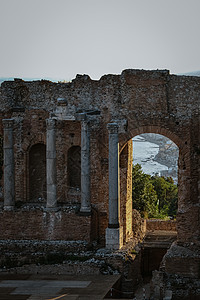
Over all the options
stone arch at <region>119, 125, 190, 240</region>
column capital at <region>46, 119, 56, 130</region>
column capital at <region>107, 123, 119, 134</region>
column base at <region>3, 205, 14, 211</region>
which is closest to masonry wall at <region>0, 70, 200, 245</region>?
stone arch at <region>119, 125, 190, 240</region>

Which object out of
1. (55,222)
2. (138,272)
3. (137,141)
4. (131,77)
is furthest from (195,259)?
(137,141)

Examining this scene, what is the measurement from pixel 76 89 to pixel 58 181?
3.81 meters

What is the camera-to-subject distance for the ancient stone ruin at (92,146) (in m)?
22.9

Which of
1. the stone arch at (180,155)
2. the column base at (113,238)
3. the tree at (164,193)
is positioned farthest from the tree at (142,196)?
the column base at (113,238)

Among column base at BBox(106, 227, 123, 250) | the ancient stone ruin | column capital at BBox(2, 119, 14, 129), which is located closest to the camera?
column base at BBox(106, 227, 123, 250)

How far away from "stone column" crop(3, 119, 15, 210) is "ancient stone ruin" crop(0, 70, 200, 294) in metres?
0.04

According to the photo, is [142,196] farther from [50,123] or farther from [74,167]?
[50,123]

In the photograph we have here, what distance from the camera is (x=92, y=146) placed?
23.7 m

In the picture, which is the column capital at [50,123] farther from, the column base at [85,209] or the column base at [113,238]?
the column base at [113,238]

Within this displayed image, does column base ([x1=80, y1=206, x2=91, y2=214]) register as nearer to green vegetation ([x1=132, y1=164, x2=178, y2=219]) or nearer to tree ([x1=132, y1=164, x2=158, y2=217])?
green vegetation ([x1=132, y1=164, x2=178, y2=219])

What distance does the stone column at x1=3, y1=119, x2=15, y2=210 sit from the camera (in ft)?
77.9

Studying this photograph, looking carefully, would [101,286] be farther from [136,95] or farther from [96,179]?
[136,95]

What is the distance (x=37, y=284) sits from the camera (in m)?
19.6

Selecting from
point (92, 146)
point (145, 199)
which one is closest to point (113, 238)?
point (92, 146)
